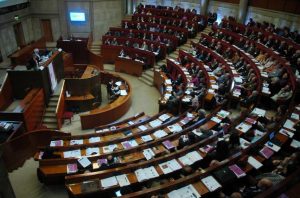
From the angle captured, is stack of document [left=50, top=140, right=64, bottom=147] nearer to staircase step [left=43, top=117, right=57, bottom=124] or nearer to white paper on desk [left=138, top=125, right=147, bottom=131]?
white paper on desk [left=138, top=125, right=147, bottom=131]

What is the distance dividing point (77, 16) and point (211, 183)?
16.3 metres

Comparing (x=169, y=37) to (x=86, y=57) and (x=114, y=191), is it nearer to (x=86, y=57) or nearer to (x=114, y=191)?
(x=86, y=57)

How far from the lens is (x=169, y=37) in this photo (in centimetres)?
1540

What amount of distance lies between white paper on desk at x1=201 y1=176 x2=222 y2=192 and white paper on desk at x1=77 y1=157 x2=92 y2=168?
2.79 meters

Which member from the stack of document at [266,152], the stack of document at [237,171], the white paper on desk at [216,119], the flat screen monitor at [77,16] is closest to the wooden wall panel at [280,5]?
the white paper on desk at [216,119]

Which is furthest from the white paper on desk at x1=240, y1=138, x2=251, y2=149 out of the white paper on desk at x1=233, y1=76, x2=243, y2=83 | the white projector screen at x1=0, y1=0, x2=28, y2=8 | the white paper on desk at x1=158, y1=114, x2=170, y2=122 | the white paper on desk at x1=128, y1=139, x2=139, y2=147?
the white projector screen at x1=0, y1=0, x2=28, y2=8

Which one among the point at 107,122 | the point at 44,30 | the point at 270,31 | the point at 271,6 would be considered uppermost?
the point at 271,6

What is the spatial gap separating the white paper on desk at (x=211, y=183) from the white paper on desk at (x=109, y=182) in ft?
6.17

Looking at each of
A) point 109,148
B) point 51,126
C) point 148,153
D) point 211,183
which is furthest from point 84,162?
point 51,126

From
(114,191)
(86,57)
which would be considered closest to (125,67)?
(86,57)

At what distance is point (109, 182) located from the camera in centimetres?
565

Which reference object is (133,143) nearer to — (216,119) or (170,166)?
(170,166)

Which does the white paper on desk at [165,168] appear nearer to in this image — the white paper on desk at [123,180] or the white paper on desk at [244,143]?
the white paper on desk at [123,180]

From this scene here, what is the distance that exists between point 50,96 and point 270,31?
11.1 meters
